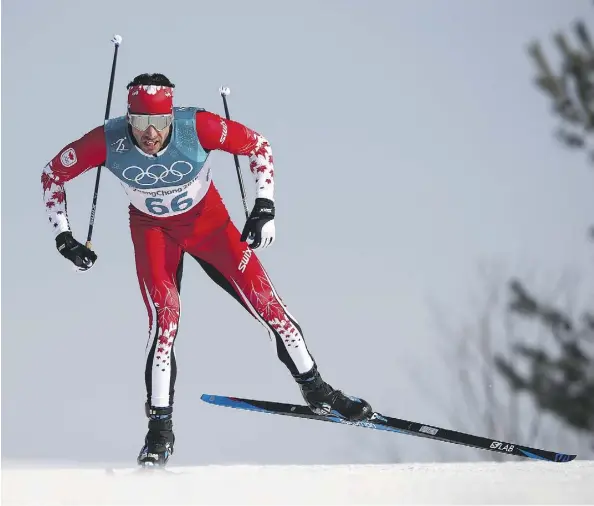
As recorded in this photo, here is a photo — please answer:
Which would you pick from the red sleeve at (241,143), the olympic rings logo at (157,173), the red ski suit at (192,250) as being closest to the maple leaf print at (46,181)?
the red ski suit at (192,250)

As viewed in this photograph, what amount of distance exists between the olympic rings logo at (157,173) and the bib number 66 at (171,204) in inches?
3.9

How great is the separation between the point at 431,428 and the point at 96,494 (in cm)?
208

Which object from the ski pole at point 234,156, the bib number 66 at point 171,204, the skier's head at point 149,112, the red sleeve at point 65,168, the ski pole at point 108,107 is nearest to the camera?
the skier's head at point 149,112

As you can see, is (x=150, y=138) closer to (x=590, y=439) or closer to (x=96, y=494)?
(x=96, y=494)

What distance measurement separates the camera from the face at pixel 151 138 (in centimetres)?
550

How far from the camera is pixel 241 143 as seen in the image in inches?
225

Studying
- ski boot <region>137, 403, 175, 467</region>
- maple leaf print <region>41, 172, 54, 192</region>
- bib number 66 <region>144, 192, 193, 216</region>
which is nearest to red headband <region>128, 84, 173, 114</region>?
bib number 66 <region>144, 192, 193, 216</region>

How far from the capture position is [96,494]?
15.7 feet

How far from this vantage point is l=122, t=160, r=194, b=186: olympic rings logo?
18.4 feet

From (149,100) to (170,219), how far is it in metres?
0.60

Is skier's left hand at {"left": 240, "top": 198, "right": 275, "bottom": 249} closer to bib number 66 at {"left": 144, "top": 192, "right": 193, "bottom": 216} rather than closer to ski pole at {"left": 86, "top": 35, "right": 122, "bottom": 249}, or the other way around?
bib number 66 at {"left": 144, "top": 192, "right": 193, "bottom": 216}

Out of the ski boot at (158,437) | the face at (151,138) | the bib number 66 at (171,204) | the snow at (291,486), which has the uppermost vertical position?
the face at (151,138)

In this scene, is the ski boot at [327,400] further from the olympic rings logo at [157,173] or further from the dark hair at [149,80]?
the dark hair at [149,80]

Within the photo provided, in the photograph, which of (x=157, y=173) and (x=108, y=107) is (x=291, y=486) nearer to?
(x=157, y=173)
